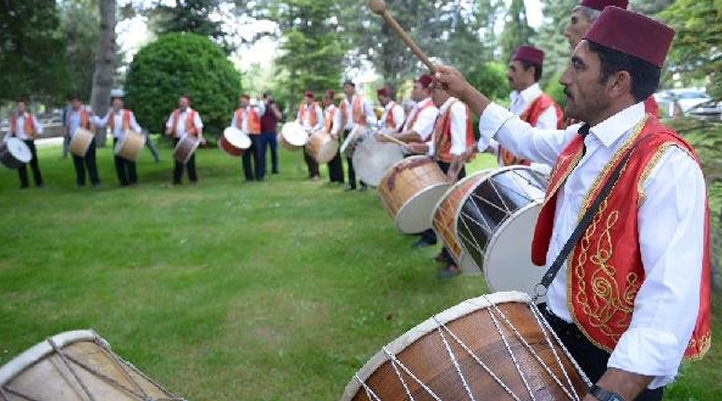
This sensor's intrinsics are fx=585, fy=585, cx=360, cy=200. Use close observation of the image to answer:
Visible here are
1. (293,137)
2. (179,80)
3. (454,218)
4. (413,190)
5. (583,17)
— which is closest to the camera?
(583,17)

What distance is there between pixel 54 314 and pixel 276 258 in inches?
95.4

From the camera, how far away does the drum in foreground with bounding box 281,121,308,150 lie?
13156 millimetres

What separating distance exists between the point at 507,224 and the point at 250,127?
409 inches

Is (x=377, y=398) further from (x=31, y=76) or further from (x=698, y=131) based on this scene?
(x=31, y=76)

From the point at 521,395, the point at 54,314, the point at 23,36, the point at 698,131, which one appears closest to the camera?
the point at 521,395

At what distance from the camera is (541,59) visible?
4.89 meters

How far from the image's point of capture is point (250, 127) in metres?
13.2

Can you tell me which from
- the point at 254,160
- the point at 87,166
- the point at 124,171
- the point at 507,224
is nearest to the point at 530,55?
the point at 507,224

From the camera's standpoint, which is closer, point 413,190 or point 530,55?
point 530,55

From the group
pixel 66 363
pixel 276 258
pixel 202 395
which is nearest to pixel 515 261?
pixel 202 395

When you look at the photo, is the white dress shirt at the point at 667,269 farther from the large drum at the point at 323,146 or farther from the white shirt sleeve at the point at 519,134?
the large drum at the point at 323,146

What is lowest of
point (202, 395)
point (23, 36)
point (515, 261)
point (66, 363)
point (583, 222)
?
point (202, 395)

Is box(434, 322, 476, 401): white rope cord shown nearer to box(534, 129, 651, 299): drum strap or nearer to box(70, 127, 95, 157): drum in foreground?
box(534, 129, 651, 299): drum strap

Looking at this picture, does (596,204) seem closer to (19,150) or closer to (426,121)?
(426,121)
